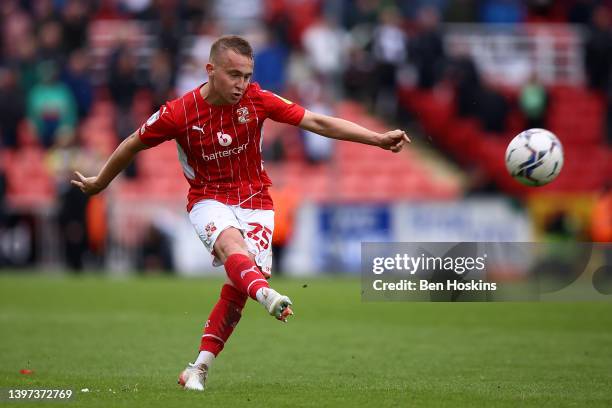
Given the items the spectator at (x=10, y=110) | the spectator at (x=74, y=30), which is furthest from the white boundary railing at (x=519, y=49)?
the spectator at (x=10, y=110)

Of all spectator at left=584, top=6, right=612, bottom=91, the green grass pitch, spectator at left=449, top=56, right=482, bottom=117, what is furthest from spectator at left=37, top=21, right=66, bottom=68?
spectator at left=584, top=6, right=612, bottom=91

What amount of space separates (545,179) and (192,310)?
6.75 meters

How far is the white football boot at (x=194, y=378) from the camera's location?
7.84m

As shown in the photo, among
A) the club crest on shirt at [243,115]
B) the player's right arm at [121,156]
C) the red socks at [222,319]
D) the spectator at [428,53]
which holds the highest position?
the spectator at [428,53]

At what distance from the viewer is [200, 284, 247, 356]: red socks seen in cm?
801

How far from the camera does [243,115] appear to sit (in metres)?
7.93

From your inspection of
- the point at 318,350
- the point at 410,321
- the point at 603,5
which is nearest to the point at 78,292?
the point at 410,321

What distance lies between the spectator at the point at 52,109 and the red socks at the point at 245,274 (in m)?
16.5

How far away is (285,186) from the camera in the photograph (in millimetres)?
21312

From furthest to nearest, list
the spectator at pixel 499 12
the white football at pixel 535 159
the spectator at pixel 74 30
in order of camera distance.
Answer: the spectator at pixel 499 12, the spectator at pixel 74 30, the white football at pixel 535 159

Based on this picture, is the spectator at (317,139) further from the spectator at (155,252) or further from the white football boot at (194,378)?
the white football boot at (194,378)

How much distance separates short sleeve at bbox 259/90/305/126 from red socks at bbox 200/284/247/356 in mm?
1261

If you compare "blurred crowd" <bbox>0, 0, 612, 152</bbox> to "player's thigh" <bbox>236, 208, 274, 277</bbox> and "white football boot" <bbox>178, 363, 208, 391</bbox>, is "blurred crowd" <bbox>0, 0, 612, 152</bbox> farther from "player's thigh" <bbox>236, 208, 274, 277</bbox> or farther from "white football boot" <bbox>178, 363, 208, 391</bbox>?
"white football boot" <bbox>178, 363, 208, 391</bbox>

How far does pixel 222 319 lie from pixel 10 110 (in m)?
16.7
